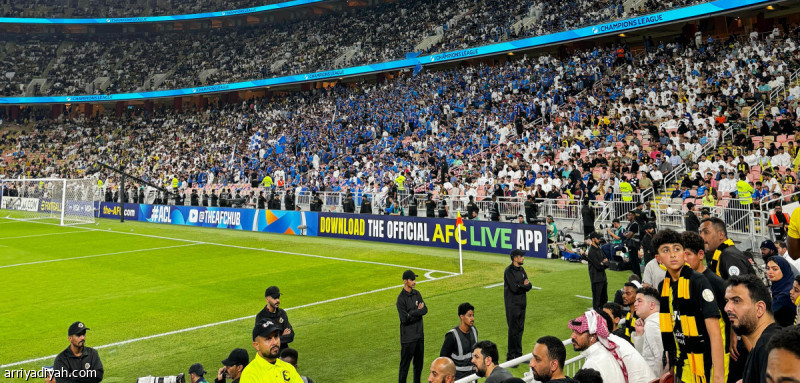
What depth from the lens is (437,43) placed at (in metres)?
46.9

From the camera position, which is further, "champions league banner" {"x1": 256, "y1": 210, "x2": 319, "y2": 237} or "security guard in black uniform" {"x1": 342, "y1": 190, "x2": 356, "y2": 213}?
"champions league banner" {"x1": 256, "y1": 210, "x2": 319, "y2": 237}

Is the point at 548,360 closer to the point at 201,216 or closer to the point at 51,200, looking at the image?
the point at 201,216

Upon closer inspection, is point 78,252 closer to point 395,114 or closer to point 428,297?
point 428,297

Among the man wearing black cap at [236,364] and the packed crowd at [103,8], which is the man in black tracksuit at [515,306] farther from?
the packed crowd at [103,8]

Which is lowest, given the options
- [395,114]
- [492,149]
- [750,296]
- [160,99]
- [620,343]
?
[620,343]

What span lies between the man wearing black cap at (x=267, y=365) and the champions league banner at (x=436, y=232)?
16.4 metres

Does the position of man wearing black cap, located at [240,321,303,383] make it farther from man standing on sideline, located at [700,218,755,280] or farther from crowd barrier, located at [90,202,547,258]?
crowd barrier, located at [90,202,547,258]

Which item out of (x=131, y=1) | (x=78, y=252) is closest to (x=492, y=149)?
(x=78, y=252)

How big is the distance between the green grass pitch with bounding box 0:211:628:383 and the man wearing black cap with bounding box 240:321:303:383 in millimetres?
4099

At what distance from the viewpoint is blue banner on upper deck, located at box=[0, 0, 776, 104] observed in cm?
3166

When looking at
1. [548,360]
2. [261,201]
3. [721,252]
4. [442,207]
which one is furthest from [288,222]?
[548,360]

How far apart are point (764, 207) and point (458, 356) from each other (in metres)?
16.1

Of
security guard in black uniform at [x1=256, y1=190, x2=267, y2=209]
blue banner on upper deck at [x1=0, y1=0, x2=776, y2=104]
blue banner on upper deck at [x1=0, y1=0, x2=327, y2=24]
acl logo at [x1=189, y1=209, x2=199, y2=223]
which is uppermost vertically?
blue banner on upper deck at [x1=0, y1=0, x2=327, y2=24]

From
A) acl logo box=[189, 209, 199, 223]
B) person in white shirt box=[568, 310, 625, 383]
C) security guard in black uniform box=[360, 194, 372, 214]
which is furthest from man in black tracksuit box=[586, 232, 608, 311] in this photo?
Result: acl logo box=[189, 209, 199, 223]
